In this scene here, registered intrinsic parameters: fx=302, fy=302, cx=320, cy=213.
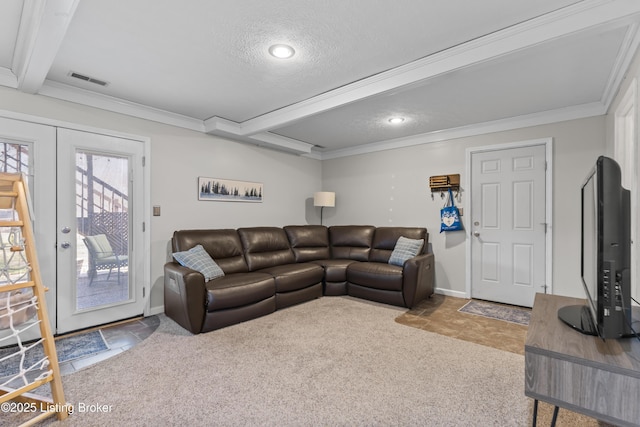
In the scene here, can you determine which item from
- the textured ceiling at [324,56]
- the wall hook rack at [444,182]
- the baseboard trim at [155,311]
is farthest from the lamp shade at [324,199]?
the baseboard trim at [155,311]

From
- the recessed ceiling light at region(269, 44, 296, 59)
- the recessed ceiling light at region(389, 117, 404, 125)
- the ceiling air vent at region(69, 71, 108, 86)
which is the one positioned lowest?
the recessed ceiling light at region(389, 117, 404, 125)

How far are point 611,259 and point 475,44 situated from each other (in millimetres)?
1639

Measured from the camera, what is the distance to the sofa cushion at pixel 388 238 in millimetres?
4316

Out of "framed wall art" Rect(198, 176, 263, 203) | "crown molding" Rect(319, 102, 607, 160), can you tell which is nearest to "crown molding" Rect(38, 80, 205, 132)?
"framed wall art" Rect(198, 176, 263, 203)

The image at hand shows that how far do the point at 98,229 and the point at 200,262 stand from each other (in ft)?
3.45

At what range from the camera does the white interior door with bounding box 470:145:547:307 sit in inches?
143

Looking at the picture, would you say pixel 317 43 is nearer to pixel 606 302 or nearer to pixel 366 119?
pixel 366 119

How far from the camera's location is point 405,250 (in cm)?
410

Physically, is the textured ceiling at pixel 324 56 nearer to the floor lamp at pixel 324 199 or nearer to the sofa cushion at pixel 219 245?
the sofa cushion at pixel 219 245

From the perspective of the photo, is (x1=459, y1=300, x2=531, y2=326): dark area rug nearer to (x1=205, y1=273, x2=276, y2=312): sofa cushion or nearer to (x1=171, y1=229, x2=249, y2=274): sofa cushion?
(x1=205, y1=273, x2=276, y2=312): sofa cushion

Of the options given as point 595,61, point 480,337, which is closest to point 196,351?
point 480,337

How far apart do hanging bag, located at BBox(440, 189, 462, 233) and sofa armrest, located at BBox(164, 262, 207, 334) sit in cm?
318

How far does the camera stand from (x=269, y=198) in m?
4.82

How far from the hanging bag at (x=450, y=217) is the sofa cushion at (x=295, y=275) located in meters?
1.83
